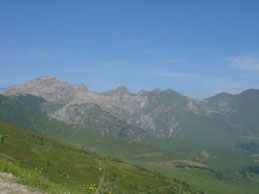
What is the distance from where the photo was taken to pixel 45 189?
15.8m

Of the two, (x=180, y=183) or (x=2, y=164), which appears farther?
(x=2, y=164)

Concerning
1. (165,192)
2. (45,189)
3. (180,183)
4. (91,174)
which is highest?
(180,183)

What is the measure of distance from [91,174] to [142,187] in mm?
44070

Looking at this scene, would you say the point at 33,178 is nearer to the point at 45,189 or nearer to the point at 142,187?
the point at 45,189


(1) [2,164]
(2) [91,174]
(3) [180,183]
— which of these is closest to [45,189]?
(1) [2,164]

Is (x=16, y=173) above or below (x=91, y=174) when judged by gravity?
above

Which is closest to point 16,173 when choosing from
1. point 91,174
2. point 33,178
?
point 33,178

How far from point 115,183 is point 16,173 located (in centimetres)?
16869

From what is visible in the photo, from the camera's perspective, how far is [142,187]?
19388 cm

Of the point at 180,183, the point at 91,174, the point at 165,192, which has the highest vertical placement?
the point at 180,183

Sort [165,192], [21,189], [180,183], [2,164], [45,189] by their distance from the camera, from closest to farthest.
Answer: [180,183]
[21,189]
[45,189]
[2,164]
[165,192]

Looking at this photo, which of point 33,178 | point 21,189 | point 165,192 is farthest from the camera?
point 165,192

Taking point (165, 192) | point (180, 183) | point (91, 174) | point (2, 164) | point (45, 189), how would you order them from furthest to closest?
1. point (165, 192)
2. point (91, 174)
3. point (2, 164)
4. point (45, 189)
5. point (180, 183)

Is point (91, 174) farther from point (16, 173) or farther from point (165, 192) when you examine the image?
point (16, 173)
